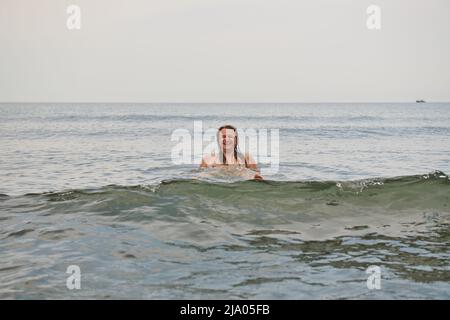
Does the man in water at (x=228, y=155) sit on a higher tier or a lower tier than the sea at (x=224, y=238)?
higher

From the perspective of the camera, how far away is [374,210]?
9883 mm

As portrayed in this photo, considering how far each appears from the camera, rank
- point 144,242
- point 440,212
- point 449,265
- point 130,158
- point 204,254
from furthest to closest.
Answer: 1. point 130,158
2. point 440,212
3. point 144,242
4. point 204,254
5. point 449,265

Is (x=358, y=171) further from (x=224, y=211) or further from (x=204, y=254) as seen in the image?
(x=204, y=254)

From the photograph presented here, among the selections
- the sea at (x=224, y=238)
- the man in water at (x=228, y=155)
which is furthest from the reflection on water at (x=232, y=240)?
the man in water at (x=228, y=155)

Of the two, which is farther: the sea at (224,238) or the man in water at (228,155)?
the man in water at (228,155)

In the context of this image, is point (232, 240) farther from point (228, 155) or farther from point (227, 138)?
point (228, 155)

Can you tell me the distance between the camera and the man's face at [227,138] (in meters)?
12.7

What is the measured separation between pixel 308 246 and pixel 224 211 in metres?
2.61

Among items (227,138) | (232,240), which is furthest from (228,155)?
(232,240)

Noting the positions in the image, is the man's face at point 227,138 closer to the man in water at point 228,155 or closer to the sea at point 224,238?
the man in water at point 228,155
